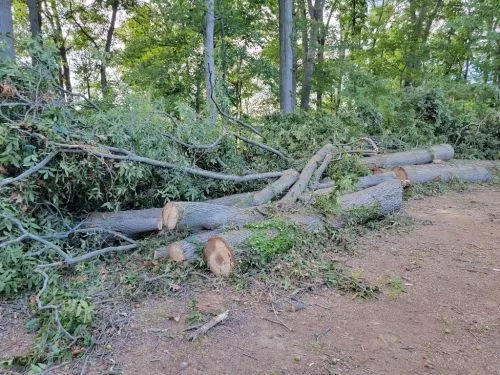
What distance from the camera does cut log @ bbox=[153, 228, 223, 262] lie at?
3.23m

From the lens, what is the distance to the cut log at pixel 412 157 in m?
6.27

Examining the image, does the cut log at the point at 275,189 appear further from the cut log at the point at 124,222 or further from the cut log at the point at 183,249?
the cut log at the point at 124,222

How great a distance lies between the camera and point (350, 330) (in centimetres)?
243

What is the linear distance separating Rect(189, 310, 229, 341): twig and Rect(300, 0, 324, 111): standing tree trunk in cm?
945

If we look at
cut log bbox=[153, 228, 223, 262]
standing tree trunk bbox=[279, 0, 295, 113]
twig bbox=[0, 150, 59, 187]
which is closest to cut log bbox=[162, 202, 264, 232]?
cut log bbox=[153, 228, 223, 262]

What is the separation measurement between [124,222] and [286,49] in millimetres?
6491

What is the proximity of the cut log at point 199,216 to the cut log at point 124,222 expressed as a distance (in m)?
0.27

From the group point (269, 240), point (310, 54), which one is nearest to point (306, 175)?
point (269, 240)

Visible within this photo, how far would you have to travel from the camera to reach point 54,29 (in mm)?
12805

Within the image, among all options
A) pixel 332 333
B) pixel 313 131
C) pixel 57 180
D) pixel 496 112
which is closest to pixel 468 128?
pixel 496 112

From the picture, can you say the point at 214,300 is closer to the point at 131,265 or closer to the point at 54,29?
the point at 131,265

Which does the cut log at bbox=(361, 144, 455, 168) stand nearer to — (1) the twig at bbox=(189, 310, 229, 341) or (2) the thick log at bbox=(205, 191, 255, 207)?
(2) the thick log at bbox=(205, 191, 255, 207)

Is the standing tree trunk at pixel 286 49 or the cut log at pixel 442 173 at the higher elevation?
the standing tree trunk at pixel 286 49

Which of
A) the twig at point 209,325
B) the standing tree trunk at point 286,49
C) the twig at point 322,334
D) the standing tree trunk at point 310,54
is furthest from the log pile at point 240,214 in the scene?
the standing tree trunk at point 310,54
